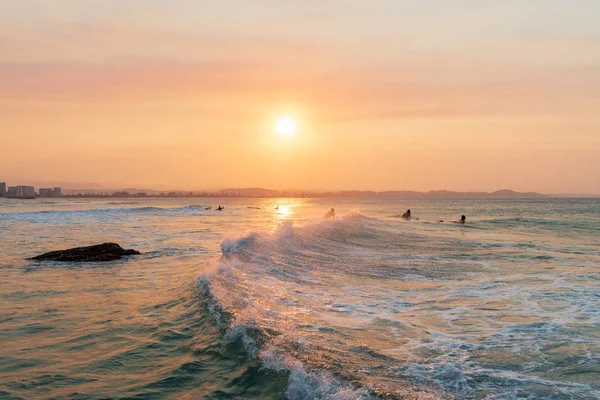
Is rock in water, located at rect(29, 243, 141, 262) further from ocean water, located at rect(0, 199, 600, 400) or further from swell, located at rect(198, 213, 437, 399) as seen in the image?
swell, located at rect(198, 213, 437, 399)

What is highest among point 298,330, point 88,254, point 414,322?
point 298,330

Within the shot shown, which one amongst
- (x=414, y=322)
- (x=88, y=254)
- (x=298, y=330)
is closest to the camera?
(x=298, y=330)

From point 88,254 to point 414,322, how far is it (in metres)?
16.8

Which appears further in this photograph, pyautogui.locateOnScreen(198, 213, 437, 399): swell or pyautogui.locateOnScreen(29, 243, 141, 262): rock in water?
pyautogui.locateOnScreen(29, 243, 141, 262): rock in water

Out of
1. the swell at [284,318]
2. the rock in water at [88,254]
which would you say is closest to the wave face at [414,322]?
the swell at [284,318]

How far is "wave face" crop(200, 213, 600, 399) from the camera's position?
6.59m

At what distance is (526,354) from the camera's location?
792cm

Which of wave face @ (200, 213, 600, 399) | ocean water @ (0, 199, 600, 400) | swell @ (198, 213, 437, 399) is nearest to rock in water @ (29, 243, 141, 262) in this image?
ocean water @ (0, 199, 600, 400)

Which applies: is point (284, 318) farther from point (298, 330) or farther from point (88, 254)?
point (88, 254)

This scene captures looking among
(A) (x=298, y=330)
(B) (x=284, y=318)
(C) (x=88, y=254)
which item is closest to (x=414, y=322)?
(A) (x=298, y=330)

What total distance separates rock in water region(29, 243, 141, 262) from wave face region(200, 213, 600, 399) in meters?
5.83

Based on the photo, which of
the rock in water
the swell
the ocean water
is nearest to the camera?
the swell

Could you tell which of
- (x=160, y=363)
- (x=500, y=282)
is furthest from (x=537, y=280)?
(x=160, y=363)

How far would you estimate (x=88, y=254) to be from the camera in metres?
20.9
